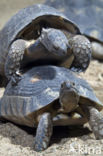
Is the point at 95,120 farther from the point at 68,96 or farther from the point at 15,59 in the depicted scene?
the point at 15,59

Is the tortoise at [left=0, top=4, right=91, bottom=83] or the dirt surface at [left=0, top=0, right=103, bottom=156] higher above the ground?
the tortoise at [left=0, top=4, right=91, bottom=83]

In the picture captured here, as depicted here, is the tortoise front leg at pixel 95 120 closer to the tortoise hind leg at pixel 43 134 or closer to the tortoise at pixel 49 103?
the tortoise at pixel 49 103

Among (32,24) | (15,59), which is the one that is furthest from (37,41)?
(32,24)

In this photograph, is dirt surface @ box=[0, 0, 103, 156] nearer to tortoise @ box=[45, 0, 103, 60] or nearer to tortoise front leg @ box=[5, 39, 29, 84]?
tortoise front leg @ box=[5, 39, 29, 84]

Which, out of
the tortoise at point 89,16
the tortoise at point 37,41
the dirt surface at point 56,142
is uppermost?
the tortoise at point 37,41

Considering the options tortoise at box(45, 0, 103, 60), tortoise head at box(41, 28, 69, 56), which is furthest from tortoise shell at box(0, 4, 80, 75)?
tortoise at box(45, 0, 103, 60)

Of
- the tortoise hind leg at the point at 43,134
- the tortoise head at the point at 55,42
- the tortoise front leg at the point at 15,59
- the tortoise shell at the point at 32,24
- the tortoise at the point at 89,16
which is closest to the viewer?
the tortoise hind leg at the point at 43,134

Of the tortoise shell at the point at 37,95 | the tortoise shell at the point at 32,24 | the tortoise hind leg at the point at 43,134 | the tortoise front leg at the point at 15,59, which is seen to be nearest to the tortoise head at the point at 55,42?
the tortoise shell at the point at 37,95
